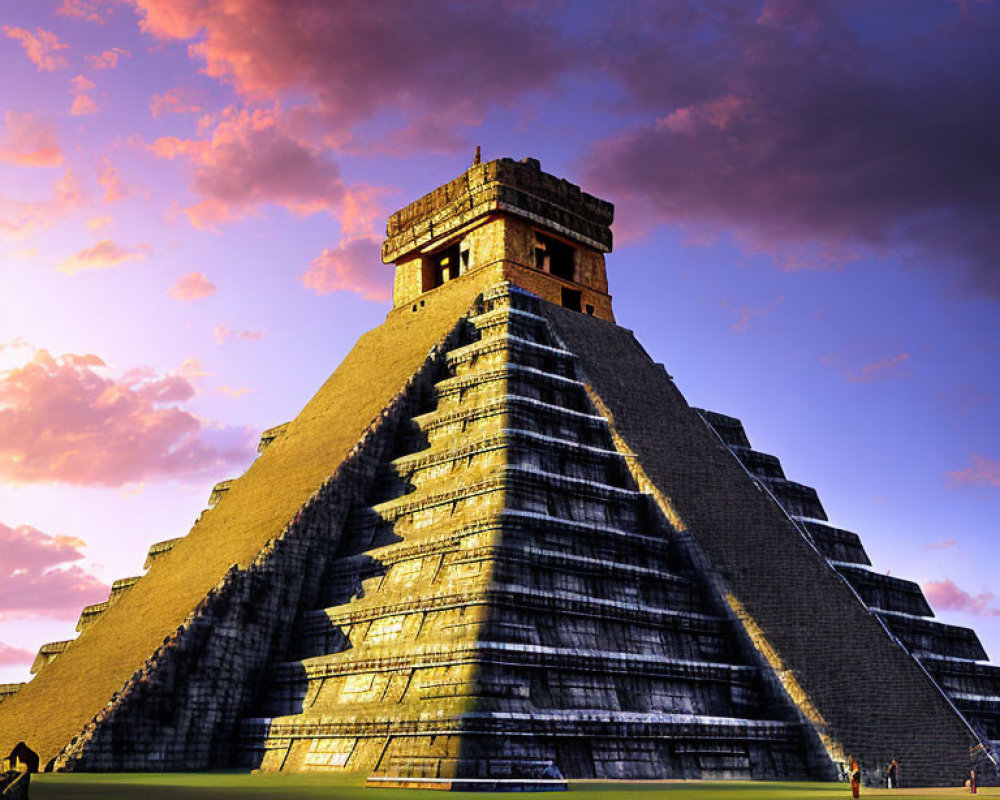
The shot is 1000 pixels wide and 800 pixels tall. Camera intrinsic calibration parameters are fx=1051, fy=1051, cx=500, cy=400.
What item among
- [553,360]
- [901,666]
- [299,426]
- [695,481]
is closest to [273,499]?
[299,426]

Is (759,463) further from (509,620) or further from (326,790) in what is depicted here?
(326,790)

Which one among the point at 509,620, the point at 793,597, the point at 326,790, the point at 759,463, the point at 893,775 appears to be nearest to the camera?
the point at 326,790

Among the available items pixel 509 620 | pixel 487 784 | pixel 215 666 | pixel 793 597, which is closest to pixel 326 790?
pixel 487 784

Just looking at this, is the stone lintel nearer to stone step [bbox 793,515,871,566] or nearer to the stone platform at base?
stone step [bbox 793,515,871,566]

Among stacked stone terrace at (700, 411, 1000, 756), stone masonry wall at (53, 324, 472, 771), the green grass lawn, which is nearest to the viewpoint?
the green grass lawn

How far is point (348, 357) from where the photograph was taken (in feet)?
107

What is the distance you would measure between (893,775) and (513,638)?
7310 mm

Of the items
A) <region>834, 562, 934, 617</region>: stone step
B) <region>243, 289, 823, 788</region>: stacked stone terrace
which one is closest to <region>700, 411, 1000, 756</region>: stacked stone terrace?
<region>834, 562, 934, 617</region>: stone step

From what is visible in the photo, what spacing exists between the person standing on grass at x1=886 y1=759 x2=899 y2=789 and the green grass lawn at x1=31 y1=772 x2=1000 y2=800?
31 centimetres

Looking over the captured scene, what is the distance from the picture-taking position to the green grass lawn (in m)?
13.8

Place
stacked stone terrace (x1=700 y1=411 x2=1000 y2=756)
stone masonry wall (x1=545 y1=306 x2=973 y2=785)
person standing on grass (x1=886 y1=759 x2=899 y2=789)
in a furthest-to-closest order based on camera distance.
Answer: stacked stone terrace (x1=700 y1=411 x2=1000 y2=756), stone masonry wall (x1=545 y1=306 x2=973 y2=785), person standing on grass (x1=886 y1=759 x2=899 y2=789)

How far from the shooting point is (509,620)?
59.2 ft

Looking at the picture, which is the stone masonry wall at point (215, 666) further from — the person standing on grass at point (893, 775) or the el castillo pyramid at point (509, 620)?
the person standing on grass at point (893, 775)

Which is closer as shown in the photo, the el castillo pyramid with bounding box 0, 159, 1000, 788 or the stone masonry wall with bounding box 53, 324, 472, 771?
the el castillo pyramid with bounding box 0, 159, 1000, 788
